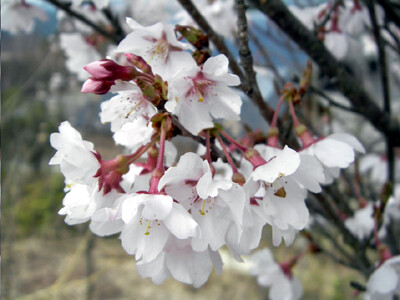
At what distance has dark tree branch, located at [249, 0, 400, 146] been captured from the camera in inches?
39.7

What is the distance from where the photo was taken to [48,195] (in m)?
5.35

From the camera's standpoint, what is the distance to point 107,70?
608 mm

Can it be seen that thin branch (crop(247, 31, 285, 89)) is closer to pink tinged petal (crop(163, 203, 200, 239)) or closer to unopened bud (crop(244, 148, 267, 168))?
unopened bud (crop(244, 148, 267, 168))

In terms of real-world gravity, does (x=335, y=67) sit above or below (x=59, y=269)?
above

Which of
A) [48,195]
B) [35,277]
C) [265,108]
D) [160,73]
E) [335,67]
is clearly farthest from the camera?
[48,195]

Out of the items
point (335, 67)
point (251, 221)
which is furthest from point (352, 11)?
point (251, 221)

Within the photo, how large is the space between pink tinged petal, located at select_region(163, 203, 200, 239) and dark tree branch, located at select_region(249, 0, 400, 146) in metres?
0.67

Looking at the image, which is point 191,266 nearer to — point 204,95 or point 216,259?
point 216,259

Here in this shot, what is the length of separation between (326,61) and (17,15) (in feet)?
3.88

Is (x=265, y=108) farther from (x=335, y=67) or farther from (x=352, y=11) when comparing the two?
(x=352, y=11)

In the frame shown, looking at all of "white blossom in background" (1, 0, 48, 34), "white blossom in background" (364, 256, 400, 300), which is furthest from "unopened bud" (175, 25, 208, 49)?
"white blossom in background" (1, 0, 48, 34)

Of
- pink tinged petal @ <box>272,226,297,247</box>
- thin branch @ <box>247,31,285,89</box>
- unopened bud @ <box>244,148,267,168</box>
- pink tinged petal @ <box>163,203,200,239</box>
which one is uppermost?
unopened bud @ <box>244,148,267,168</box>

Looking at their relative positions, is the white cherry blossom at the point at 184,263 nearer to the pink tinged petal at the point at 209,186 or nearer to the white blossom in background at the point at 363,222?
the pink tinged petal at the point at 209,186

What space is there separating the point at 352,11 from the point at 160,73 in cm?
113
